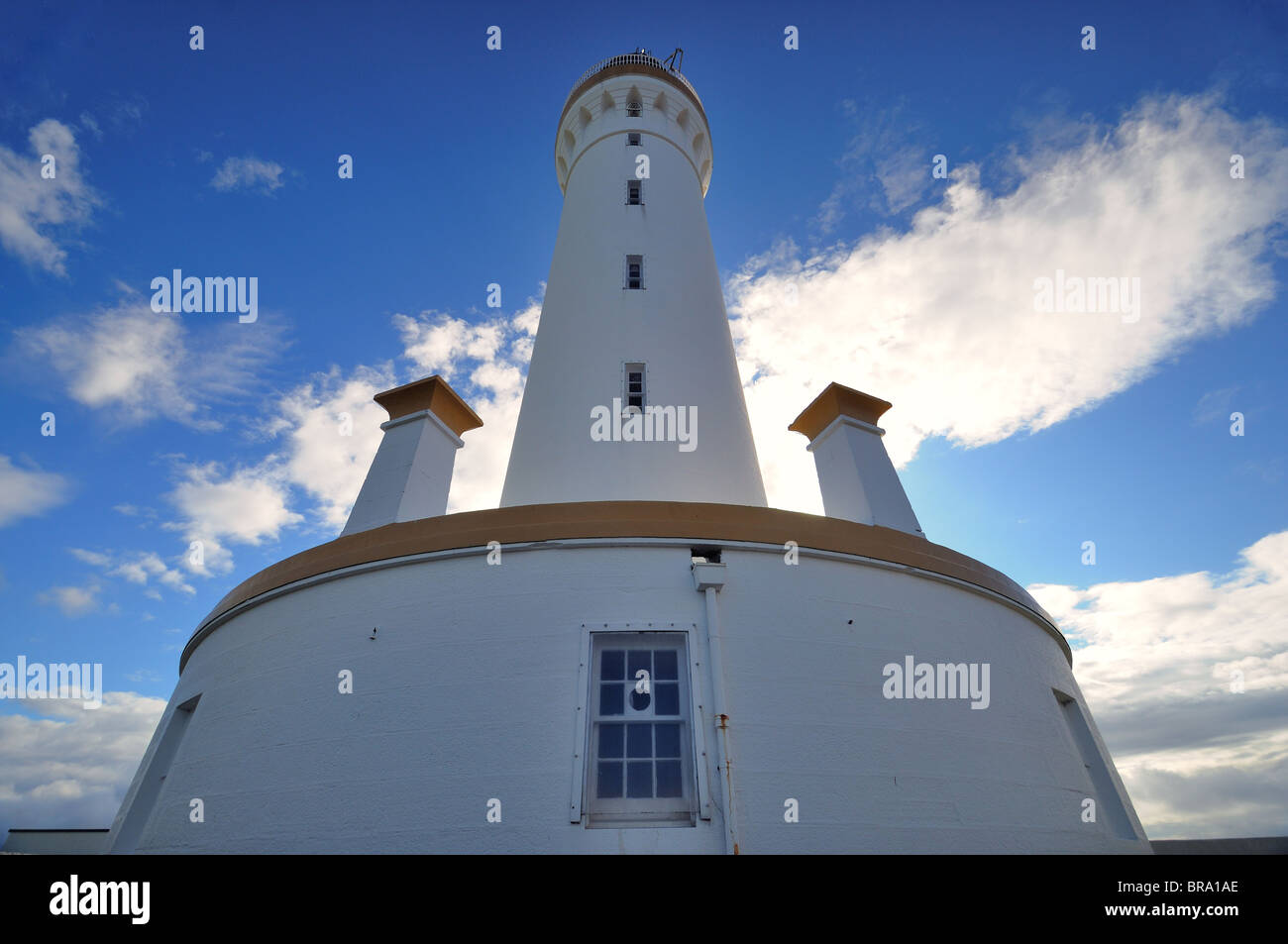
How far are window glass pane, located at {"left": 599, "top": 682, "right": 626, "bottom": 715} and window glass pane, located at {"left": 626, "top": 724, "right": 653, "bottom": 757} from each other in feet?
0.49

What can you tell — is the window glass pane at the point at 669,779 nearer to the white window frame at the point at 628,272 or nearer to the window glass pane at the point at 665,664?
the window glass pane at the point at 665,664

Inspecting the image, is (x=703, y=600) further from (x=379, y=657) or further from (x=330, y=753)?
(x=330, y=753)

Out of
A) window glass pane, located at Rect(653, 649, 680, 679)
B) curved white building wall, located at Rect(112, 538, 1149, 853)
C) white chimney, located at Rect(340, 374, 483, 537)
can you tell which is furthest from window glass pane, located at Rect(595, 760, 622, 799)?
white chimney, located at Rect(340, 374, 483, 537)

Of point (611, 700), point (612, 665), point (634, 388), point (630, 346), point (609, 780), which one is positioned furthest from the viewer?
point (630, 346)

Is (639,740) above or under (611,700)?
under

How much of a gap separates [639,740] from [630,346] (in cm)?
526

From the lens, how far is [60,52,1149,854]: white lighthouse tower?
4.70 meters

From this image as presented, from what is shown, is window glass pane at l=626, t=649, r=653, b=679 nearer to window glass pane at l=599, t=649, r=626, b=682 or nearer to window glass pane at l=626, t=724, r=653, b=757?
window glass pane at l=599, t=649, r=626, b=682

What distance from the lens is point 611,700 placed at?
16.8 ft

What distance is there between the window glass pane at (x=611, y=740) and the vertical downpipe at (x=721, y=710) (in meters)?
0.41

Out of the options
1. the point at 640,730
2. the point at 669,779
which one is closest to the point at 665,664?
the point at 640,730

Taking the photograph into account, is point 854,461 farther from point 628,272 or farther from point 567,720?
point 567,720
